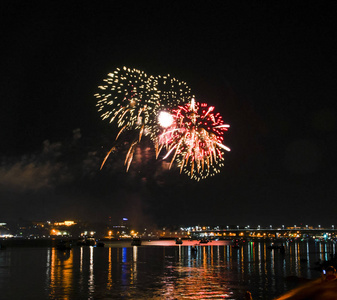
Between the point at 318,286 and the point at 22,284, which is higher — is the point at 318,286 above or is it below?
above

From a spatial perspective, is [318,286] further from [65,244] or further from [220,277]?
[65,244]

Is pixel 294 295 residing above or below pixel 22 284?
above

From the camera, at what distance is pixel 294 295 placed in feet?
24.3

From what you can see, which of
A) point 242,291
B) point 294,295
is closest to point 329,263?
point 242,291

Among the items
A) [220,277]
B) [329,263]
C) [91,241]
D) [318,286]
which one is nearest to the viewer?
[318,286]

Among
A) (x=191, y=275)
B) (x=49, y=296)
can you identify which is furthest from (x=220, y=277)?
(x=49, y=296)

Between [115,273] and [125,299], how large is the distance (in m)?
16.5

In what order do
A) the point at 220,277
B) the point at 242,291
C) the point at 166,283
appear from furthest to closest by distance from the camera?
the point at 220,277 < the point at 166,283 < the point at 242,291

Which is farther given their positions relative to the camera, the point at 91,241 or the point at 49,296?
the point at 91,241

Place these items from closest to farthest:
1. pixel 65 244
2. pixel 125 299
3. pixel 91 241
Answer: pixel 125 299 → pixel 65 244 → pixel 91 241

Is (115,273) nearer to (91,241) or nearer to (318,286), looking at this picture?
(318,286)

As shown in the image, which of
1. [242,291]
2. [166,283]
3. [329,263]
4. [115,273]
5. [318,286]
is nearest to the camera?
[318,286]

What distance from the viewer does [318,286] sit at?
7160 mm

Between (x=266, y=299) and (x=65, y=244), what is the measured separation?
8550cm
